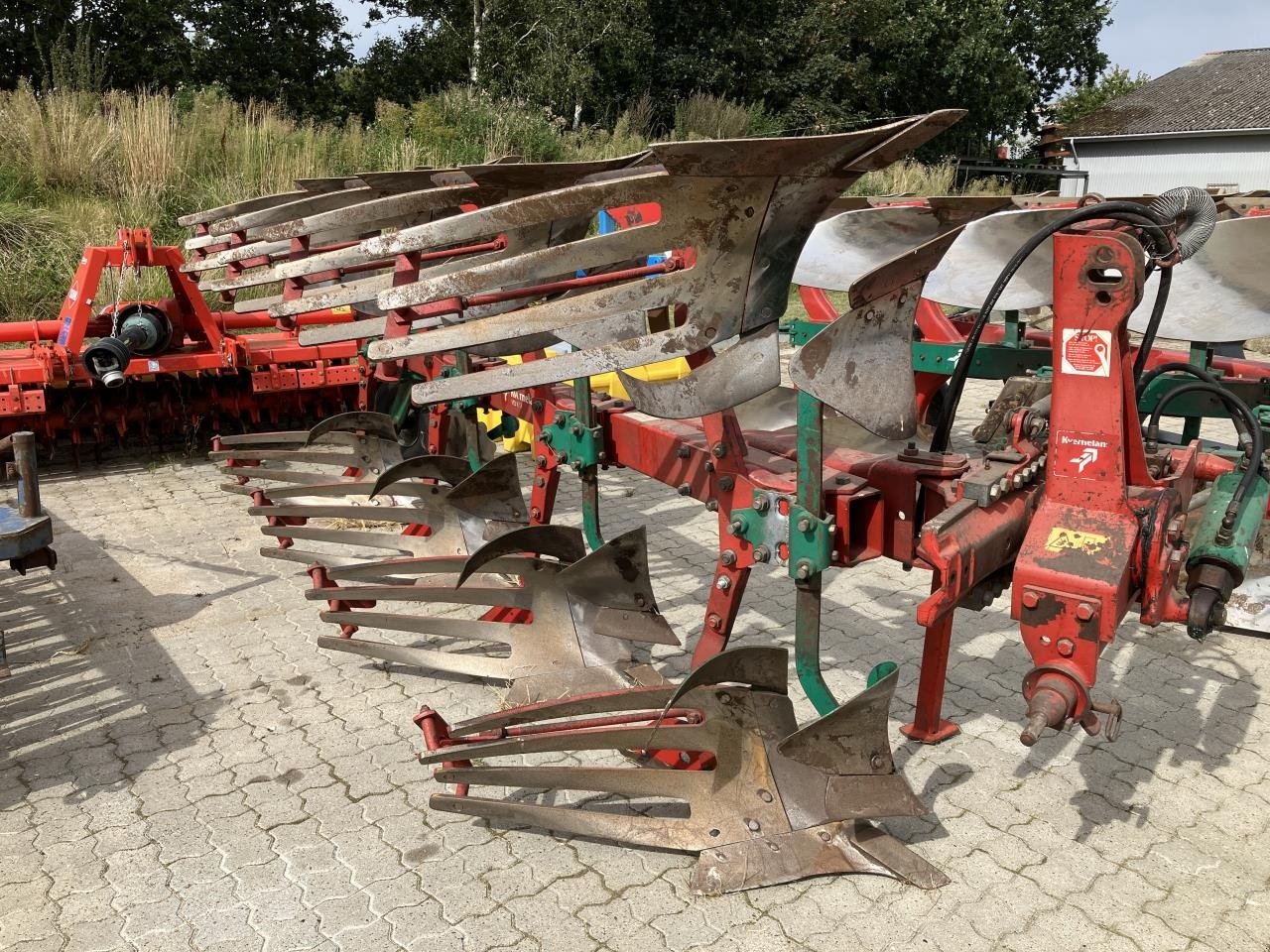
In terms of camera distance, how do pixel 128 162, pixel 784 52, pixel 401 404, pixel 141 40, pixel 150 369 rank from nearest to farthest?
pixel 401 404, pixel 150 369, pixel 128 162, pixel 141 40, pixel 784 52

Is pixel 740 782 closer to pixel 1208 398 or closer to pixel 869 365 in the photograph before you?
pixel 869 365

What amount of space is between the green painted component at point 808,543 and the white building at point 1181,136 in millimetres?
28907

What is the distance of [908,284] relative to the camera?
2.22m

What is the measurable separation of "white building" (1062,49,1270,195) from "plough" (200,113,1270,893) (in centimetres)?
2857

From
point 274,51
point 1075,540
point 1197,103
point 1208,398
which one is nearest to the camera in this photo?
point 1075,540

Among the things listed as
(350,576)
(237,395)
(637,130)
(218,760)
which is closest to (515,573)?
(350,576)

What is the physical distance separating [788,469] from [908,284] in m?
0.66

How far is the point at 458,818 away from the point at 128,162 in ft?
30.3

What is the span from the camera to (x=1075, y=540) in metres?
2.04

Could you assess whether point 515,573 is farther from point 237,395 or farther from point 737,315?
point 237,395

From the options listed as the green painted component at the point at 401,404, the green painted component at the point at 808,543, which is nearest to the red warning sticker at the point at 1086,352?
the green painted component at the point at 808,543

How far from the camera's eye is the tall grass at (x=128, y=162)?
27.3ft

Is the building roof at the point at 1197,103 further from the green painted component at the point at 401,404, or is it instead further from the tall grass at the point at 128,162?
the green painted component at the point at 401,404

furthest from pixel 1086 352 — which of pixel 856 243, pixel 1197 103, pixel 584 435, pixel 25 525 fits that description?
pixel 1197 103
